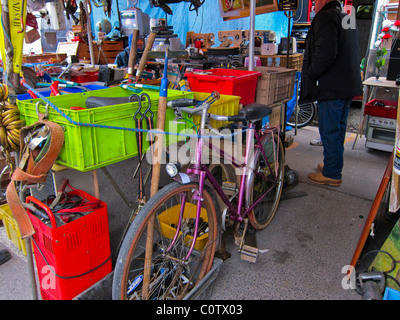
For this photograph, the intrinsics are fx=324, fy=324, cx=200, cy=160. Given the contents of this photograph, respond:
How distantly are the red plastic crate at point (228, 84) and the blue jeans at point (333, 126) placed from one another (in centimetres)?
104

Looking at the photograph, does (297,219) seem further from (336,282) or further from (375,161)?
(375,161)

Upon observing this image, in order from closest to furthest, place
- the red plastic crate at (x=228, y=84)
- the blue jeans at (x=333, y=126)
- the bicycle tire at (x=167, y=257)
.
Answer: the bicycle tire at (x=167, y=257), the red plastic crate at (x=228, y=84), the blue jeans at (x=333, y=126)

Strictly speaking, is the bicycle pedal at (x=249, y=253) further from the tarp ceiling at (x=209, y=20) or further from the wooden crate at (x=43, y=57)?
the tarp ceiling at (x=209, y=20)

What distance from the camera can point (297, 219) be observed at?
3.46 m

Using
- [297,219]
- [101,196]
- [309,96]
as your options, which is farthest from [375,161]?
[101,196]

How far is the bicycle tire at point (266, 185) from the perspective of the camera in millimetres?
3045

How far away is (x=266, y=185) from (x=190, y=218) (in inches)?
43.0

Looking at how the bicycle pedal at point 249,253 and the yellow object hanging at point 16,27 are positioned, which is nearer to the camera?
the yellow object hanging at point 16,27

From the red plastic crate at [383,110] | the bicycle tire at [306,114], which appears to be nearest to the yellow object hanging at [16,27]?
the red plastic crate at [383,110]

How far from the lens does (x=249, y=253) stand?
2.74m

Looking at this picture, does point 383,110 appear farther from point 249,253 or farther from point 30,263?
point 30,263

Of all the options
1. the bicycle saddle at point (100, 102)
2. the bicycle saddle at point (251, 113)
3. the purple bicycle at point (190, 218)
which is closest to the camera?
the purple bicycle at point (190, 218)

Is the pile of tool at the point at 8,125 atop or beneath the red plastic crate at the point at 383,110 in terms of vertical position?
atop
